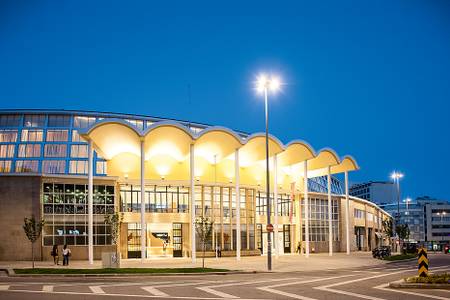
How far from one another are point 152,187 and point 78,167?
15383mm

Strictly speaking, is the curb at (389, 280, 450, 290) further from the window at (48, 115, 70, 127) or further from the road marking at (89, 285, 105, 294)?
the window at (48, 115, 70, 127)

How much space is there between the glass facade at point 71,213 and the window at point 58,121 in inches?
926

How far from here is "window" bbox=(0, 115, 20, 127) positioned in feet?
225

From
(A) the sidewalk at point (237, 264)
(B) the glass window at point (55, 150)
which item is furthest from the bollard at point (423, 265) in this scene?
(B) the glass window at point (55, 150)

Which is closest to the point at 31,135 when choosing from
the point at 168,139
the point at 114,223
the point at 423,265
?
the point at 114,223

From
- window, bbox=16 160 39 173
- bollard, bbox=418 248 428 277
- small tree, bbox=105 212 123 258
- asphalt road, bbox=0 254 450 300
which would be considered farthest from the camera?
window, bbox=16 160 39 173

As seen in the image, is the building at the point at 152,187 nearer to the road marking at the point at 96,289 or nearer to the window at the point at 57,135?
the window at the point at 57,135

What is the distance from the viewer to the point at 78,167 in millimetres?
64750

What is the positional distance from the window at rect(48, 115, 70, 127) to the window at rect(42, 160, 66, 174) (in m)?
6.32

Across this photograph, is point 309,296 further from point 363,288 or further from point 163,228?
point 163,228

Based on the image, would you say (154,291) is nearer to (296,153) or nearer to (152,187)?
(152,187)

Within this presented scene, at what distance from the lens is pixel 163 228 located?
2095 inches

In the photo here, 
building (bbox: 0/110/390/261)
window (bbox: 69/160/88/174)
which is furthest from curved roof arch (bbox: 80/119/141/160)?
window (bbox: 69/160/88/174)

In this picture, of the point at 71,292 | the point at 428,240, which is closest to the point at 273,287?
the point at 71,292
